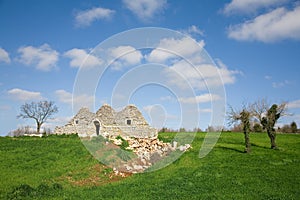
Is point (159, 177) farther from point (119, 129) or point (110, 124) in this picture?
point (110, 124)

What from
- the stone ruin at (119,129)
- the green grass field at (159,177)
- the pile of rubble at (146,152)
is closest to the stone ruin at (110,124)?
the stone ruin at (119,129)

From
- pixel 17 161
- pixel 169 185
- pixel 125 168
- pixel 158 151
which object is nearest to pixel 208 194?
pixel 169 185

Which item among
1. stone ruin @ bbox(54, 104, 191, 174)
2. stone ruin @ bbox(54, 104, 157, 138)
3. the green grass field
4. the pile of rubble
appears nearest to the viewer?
the green grass field

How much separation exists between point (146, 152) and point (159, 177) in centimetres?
717

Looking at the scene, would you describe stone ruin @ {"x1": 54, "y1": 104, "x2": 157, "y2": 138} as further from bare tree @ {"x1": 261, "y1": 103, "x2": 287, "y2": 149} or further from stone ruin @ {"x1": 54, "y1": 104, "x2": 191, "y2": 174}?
bare tree @ {"x1": 261, "y1": 103, "x2": 287, "y2": 149}

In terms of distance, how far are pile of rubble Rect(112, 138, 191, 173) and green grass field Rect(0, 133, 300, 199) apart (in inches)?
66.5

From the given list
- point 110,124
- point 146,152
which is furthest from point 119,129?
point 146,152

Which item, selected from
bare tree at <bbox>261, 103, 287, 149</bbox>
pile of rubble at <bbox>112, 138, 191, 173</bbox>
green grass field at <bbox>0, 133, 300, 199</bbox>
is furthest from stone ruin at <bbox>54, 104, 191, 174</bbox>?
bare tree at <bbox>261, 103, 287, 149</bbox>

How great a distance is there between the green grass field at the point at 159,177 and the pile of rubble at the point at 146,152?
169 centimetres

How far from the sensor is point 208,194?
15.1 metres

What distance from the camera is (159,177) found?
19.7 m

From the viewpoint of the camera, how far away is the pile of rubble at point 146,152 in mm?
23359

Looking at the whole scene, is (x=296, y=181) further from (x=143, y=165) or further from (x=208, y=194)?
(x=143, y=165)

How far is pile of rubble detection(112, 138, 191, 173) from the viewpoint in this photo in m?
23.4
